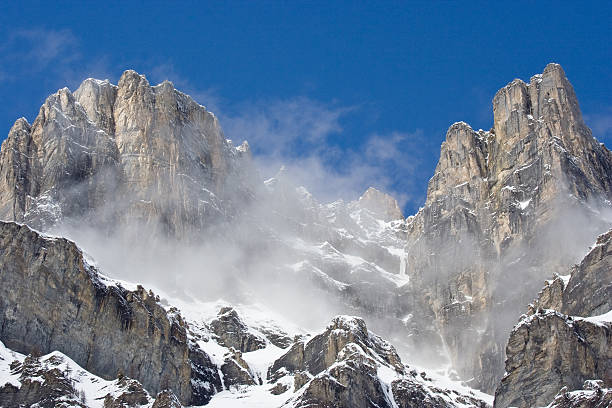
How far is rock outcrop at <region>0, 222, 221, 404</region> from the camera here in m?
139

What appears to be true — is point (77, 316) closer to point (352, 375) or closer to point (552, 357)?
point (352, 375)

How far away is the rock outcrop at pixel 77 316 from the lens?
457 feet

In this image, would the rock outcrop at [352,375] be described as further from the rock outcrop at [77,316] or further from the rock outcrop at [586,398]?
the rock outcrop at [586,398]

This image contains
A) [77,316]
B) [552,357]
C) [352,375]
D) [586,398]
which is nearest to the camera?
[586,398]

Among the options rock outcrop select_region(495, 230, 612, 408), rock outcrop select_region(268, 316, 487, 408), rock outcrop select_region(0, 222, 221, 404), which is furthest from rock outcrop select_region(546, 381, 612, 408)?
rock outcrop select_region(0, 222, 221, 404)

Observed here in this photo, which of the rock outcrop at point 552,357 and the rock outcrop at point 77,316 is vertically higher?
the rock outcrop at point 77,316

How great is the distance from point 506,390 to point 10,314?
64514 mm

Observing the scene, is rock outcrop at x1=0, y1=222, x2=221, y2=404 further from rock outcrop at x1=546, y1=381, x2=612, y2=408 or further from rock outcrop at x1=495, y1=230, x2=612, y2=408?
rock outcrop at x1=546, y1=381, x2=612, y2=408

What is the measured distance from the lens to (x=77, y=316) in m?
144

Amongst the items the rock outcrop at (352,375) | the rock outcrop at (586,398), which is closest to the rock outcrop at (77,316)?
the rock outcrop at (352,375)

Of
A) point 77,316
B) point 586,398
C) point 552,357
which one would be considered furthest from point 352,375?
point 586,398

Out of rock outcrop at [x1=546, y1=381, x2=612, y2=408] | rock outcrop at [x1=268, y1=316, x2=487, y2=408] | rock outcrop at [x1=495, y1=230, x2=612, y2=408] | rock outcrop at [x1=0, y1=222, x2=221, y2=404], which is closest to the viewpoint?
rock outcrop at [x1=546, y1=381, x2=612, y2=408]

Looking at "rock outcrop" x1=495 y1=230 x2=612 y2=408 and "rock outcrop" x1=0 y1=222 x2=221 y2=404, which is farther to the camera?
"rock outcrop" x1=0 y1=222 x2=221 y2=404

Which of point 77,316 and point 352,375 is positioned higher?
point 77,316
